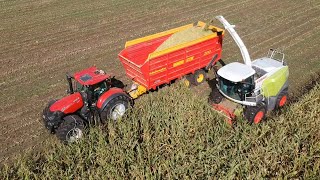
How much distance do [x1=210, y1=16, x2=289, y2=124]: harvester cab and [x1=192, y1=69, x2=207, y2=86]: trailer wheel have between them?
1912mm

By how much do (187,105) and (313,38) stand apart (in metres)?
10.3

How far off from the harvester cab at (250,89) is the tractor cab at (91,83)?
3.37 metres

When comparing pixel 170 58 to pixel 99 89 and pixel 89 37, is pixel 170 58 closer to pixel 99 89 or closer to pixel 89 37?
pixel 99 89

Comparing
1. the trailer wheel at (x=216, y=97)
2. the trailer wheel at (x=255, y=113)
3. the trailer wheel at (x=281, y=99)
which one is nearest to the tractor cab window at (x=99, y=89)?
the trailer wheel at (x=216, y=97)

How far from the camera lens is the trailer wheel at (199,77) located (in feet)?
40.8

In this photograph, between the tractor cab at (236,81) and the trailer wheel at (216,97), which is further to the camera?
the trailer wheel at (216,97)

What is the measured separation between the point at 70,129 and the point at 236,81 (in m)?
4.73

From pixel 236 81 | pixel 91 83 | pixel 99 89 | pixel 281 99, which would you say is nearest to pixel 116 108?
pixel 99 89

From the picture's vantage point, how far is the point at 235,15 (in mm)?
19672

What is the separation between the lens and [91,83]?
30.4 ft

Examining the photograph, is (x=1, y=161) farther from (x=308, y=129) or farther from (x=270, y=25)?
(x=270, y=25)

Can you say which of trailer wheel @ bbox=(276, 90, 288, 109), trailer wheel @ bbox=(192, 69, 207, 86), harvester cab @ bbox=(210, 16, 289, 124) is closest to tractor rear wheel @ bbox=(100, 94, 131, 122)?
harvester cab @ bbox=(210, 16, 289, 124)

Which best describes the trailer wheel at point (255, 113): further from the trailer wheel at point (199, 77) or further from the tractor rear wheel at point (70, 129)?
the tractor rear wheel at point (70, 129)

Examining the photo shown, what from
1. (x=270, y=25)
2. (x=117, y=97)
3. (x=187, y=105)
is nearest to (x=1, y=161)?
(x=117, y=97)
